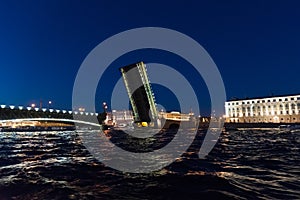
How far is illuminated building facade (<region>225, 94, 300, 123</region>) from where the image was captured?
93.1m

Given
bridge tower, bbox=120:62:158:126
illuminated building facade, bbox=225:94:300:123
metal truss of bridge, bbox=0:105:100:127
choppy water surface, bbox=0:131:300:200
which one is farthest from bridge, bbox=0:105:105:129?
choppy water surface, bbox=0:131:300:200

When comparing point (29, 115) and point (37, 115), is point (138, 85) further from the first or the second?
point (37, 115)

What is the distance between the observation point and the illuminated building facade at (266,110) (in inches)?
3664

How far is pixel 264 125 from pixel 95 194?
75480 millimetres

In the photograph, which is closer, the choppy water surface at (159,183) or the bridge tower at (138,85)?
the choppy water surface at (159,183)

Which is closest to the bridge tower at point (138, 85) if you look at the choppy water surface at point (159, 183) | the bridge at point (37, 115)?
the bridge at point (37, 115)

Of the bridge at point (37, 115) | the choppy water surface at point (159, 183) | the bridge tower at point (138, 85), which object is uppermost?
the bridge tower at point (138, 85)

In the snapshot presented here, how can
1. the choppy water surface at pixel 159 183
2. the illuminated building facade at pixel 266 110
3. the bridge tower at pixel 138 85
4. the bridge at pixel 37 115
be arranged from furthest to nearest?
the illuminated building facade at pixel 266 110 < the bridge at pixel 37 115 < the bridge tower at pixel 138 85 < the choppy water surface at pixel 159 183

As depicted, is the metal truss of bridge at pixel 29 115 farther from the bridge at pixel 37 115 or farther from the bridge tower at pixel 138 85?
the bridge tower at pixel 138 85

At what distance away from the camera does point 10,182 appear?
7.33 meters

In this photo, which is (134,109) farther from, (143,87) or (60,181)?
(60,181)

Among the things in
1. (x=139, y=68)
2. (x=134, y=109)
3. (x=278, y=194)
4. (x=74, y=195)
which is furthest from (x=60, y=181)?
(x=134, y=109)

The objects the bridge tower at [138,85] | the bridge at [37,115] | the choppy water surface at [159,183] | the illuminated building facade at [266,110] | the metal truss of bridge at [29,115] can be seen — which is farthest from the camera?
the illuminated building facade at [266,110]

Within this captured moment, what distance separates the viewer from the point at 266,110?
98625mm
